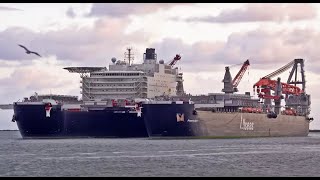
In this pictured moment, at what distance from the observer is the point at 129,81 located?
114m

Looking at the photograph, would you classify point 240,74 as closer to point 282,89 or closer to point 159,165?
point 282,89

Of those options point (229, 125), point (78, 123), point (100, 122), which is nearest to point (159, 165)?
point (100, 122)

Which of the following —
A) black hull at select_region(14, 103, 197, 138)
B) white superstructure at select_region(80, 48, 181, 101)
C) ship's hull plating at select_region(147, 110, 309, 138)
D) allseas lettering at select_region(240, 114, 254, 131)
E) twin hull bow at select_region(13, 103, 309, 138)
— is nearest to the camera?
ship's hull plating at select_region(147, 110, 309, 138)

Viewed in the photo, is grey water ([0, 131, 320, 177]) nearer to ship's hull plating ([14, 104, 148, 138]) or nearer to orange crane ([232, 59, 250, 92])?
ship's hull plating ([14, 104, 148, 138])

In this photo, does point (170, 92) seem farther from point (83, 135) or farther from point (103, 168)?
point (103, 168)

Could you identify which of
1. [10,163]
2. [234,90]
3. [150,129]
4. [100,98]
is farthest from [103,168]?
[234,90]

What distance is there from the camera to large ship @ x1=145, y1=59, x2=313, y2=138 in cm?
9712

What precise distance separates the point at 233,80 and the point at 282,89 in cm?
1247

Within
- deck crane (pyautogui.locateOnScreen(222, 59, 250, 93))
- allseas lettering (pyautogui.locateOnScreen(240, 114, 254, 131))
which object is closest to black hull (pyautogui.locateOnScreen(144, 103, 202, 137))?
allseas lettering (pyautogui.locateOnScreen(240, 114, 254, 131))

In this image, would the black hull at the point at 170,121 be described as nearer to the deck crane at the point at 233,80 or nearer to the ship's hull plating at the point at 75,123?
the ship's hull plating at the point at 75,123

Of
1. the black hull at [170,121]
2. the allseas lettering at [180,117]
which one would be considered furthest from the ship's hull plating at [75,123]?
the allseas lettering at [180,117]

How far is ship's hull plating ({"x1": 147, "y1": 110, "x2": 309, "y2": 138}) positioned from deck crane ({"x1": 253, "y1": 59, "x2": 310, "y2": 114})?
432 centimetres

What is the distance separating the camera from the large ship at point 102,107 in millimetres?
100625

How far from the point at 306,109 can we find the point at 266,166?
108200mm
